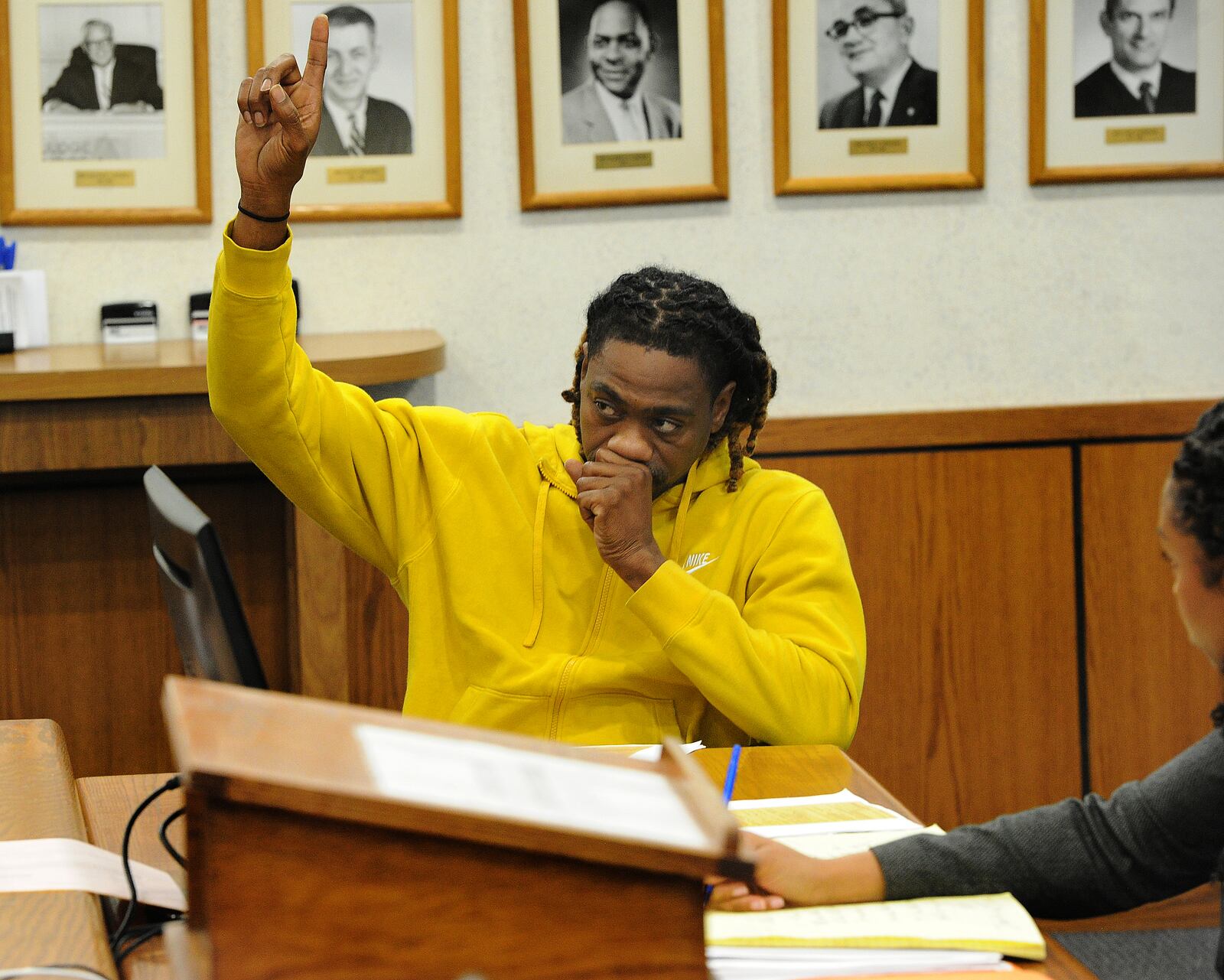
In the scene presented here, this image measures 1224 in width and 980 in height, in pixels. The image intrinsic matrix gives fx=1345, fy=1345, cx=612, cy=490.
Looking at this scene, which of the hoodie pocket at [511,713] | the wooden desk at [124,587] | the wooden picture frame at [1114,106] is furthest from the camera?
the wooden picture frame at [1114,106]

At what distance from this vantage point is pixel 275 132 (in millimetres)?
1440

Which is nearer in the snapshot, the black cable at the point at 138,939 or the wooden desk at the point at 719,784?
the black cable at the point at 138,939

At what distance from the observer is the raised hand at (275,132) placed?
56.4 inches

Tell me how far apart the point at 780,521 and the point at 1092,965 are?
148 cm

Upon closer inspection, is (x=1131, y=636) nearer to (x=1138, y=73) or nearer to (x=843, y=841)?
(x=1138, y=73)

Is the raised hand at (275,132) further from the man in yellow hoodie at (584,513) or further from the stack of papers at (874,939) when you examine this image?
the stack of papers at (874,939)

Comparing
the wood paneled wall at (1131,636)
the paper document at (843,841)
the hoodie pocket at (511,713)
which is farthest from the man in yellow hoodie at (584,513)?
the wood paneled wall at (1131,636)

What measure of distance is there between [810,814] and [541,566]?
0.54 meters

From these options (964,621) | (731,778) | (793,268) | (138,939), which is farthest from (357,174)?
→ (138,939)

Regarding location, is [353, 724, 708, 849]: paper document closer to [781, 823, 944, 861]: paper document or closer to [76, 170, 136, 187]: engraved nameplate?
[781, 823, 944, 861]: paper document

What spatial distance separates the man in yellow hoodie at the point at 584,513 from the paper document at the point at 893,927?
17.9 inches

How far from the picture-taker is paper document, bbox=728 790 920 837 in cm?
113

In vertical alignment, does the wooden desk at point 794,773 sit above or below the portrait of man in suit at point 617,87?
below

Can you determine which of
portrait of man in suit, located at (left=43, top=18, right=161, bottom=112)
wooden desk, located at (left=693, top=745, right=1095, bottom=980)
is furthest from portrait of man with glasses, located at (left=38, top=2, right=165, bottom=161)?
wooden desk, located at (left=693, top=745, right=1095, bottom=980)
